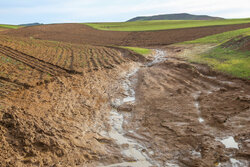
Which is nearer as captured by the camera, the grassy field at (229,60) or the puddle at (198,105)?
the puddle at (198,105)

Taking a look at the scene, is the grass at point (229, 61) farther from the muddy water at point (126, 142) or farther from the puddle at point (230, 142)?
the muddy water at point (126, 142)

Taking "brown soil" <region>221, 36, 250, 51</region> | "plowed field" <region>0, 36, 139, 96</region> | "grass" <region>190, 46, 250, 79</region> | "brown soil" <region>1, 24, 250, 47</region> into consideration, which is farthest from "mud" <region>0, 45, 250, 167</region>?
"brown soil" <region>1, 24, 250, 47</region>

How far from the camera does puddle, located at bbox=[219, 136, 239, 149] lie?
683 cm

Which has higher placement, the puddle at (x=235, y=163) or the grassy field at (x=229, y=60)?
the grassy field at (x=229, y=60)

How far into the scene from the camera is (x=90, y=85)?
13094 millimetres

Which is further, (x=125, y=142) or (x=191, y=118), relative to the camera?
(x=191, y=118)

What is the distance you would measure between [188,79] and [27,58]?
12954mm

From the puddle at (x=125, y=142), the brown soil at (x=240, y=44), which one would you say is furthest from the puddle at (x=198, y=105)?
the brown soil at (x=240, y=44)

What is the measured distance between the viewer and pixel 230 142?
23.1 feet

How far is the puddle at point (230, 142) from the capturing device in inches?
269

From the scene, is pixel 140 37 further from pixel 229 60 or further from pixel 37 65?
pixel 37 65

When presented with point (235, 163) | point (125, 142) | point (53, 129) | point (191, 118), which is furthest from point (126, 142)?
point (235, 163)

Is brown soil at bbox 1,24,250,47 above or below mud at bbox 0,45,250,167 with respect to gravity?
above

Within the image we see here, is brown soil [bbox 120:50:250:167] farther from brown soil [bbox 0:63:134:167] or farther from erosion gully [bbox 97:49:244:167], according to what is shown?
brown soil [bbox 0:63:134:167]
